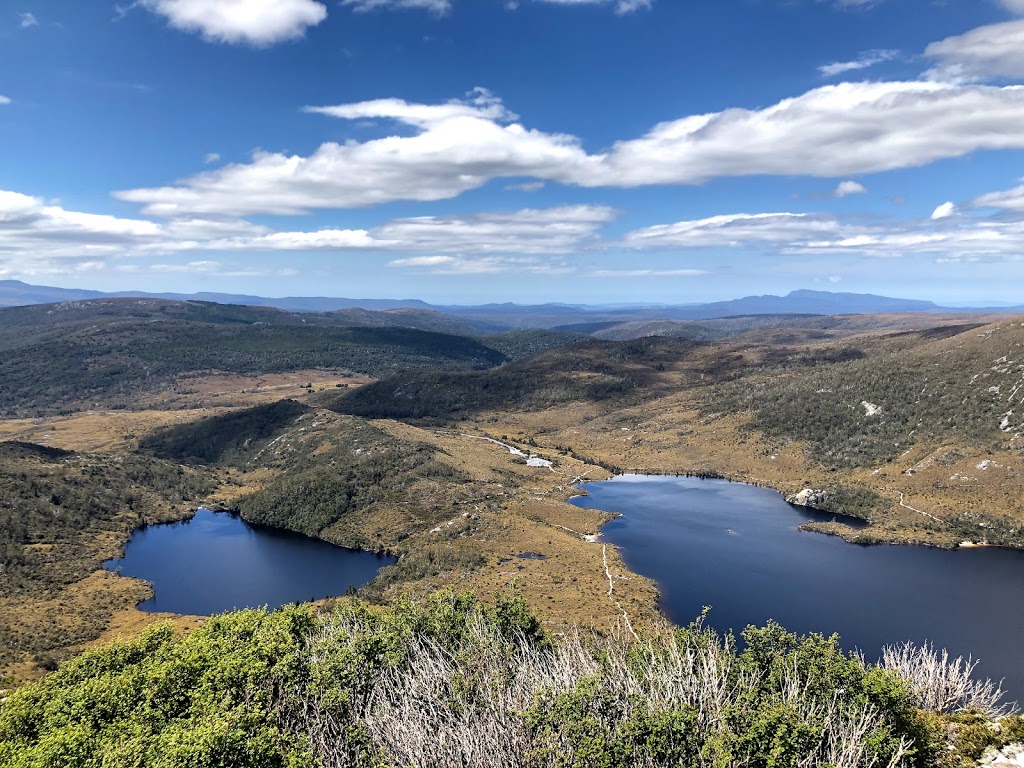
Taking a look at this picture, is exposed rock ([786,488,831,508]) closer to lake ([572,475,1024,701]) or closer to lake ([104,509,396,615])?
lake ([572,475,1024,701])

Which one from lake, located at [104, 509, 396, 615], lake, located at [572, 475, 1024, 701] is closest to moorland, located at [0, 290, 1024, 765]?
lake, located at [104, 509, 396, 615]

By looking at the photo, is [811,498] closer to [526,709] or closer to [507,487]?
[507,487]

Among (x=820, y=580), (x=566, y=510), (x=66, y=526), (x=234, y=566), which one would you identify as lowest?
(x=234, y=566)

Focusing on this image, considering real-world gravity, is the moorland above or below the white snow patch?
below

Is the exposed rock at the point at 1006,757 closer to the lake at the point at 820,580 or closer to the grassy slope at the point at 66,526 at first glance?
the lake at the point at 820,580

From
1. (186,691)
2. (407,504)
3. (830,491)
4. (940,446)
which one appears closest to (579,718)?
(186,691)

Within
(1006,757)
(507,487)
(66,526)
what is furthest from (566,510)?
(66,526)

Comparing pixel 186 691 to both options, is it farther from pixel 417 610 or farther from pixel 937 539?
pixel 937 539
